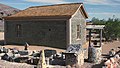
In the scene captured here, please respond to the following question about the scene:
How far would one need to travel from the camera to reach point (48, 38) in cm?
2478

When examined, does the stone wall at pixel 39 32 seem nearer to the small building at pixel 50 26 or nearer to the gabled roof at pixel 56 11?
the small building at pixel 50 26

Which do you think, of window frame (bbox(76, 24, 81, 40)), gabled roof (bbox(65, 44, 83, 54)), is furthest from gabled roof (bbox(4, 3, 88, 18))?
gabled roof (bbox(65, 44, 83, 54))

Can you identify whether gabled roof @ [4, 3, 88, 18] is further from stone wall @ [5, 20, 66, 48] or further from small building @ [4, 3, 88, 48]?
stone wall @ [5, 20, 66, 48]

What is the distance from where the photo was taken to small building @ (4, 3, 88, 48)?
23.5 metres

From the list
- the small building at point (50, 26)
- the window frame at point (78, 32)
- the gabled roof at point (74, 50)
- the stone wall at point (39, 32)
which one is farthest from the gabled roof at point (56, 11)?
the gabled roof at point (74, 50)

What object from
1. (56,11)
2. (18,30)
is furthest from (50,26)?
(18,30)

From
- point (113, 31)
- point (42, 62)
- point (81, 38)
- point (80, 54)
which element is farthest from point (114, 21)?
point (42, 62)

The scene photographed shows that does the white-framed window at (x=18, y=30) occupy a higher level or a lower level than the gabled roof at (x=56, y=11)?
lower

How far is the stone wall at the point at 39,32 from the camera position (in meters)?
23.8

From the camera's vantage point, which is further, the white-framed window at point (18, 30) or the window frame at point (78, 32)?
the white-framed window at point (18, 30)

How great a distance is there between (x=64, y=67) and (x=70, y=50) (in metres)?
1.25

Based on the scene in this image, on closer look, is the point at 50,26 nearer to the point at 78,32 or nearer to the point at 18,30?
the point at 78,32

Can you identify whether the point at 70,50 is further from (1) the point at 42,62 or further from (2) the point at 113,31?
(2) the point at 113,31

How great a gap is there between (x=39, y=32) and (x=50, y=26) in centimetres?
165
